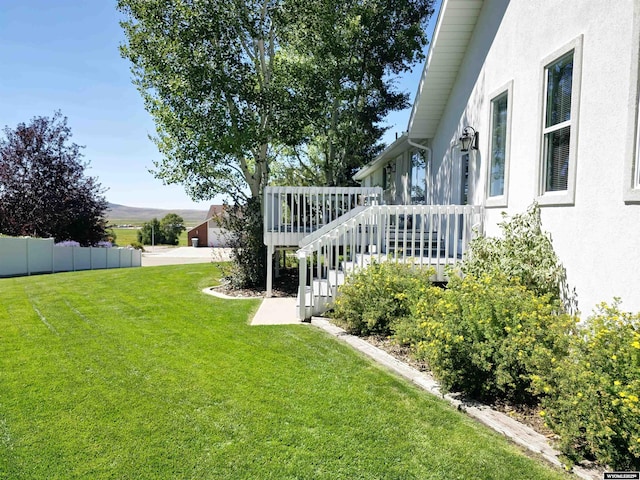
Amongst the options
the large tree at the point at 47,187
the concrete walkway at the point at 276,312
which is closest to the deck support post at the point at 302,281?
the concrete walkway at the point at 276,312

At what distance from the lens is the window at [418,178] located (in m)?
11.9

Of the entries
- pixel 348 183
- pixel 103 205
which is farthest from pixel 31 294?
pixel 348 183

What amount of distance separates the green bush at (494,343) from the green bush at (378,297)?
1.40 m

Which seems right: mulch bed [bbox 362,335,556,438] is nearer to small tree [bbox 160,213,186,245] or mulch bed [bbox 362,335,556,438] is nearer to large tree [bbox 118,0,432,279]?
large tree [bbox 118,0,432,279]

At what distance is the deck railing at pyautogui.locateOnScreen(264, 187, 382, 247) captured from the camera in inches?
394

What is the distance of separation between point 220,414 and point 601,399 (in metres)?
3.00

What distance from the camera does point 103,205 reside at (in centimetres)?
2180

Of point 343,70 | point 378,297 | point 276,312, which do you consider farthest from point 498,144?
point 343,70

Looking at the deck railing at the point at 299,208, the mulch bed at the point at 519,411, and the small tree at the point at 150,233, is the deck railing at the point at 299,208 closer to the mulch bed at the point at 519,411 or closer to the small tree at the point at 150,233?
the mulch bed at the point at 519,411

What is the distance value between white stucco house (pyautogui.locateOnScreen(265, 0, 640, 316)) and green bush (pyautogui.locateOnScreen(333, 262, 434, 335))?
83 cm

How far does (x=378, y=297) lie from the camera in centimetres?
609

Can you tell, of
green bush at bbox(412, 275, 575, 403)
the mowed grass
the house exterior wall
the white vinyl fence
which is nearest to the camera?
the mowed grass

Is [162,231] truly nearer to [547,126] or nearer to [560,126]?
[547,126]

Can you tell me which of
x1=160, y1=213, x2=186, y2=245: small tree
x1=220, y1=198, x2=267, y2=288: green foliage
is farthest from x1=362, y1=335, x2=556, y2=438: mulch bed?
x1=160, y1=213, x2=186, y2=245: small tree
